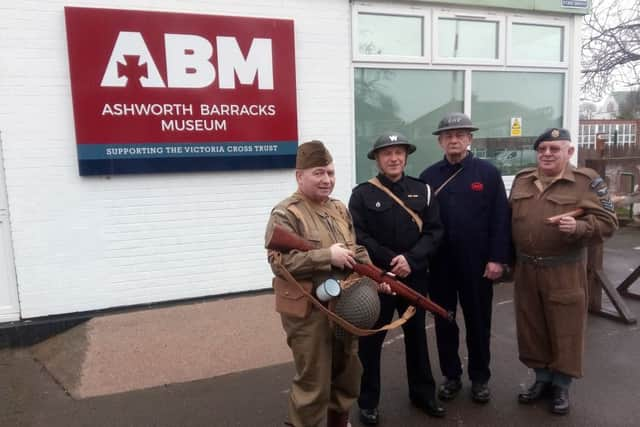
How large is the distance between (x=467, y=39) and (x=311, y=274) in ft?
15.4

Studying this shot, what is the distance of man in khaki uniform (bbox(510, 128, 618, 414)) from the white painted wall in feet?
8.82

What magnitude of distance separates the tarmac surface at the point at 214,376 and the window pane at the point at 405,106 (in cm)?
215

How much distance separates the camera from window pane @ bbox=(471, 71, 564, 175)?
20.2 ft

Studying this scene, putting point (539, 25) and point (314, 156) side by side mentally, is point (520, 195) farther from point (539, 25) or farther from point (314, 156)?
point (539, 25)

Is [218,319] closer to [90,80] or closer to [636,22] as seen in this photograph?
[90,80]

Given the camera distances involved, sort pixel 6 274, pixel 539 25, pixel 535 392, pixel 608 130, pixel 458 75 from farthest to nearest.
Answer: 1. pixel 608 130
2. pixel 539 25
3. pixel 458 75
4. pixel 6 274
5. pixel 535 392

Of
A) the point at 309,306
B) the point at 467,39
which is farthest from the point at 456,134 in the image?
the point at 467,39

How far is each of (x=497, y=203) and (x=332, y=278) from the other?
1.38m

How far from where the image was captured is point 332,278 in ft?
7.92

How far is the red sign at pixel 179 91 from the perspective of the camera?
14.7 ft

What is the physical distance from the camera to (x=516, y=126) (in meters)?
6.40

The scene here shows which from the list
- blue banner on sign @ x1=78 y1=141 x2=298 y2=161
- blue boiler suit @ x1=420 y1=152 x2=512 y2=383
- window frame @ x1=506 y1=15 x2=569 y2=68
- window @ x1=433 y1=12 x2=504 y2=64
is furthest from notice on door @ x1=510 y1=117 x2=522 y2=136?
blue boiler suit @ x1=420 y1=152 x2=512 y2=383

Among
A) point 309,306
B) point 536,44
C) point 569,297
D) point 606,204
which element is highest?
point 536,44

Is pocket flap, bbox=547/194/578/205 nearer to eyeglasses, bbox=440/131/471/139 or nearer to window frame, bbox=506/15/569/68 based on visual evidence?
eyeglasses, bbox=440/131/471/139
